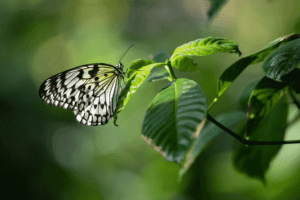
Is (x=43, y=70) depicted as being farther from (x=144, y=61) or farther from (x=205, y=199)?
(x=144, y=61)

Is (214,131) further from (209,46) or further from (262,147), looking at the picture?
(209,46)

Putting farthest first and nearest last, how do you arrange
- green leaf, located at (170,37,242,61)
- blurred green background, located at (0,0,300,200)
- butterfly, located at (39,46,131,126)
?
blurred green background, located at (0,0,300,200) → butterfly, located at (39,46,131,126) → green leaf, located at (170,37,242,61)

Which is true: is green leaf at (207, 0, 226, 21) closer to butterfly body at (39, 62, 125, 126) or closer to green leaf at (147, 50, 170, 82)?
green leaf at (147, 50, 170, 82)

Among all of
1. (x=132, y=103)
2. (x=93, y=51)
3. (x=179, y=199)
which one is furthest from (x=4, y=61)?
(x=179, y=199)

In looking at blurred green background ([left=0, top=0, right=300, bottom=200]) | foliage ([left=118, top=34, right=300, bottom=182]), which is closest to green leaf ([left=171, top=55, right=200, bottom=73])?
foliage ([left=118, top=34, right=300, bottom=182])

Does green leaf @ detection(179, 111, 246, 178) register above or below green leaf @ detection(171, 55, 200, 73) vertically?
below

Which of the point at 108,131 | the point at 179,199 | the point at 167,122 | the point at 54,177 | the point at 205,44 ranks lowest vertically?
the point at 54,177

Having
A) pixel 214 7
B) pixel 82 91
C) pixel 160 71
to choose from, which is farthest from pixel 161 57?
pixel 82 91

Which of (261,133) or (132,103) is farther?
Answer: (132,103)
